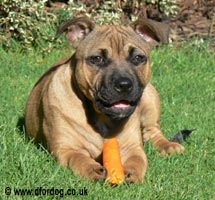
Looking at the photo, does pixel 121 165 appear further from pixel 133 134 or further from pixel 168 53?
pixel 168 53

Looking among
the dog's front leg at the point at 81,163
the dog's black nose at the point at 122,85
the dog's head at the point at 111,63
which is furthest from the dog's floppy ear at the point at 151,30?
the dog's front leg at the point at 81,163

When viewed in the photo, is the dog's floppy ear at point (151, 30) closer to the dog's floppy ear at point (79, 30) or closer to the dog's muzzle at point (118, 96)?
the dog's floppy ear at point (79, 30)

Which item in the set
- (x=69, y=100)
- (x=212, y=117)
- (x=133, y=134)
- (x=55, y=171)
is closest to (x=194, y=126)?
(x=212, y=117)

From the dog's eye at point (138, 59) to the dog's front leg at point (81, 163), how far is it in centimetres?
88

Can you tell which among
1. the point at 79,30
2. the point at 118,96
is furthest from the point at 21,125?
the point at 118,96

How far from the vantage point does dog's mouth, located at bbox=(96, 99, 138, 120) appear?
18.7 feet

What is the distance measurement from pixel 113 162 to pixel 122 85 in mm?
620

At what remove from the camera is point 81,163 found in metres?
5.50

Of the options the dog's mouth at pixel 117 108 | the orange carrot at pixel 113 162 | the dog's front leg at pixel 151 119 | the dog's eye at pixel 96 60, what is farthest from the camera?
the dog's front leg at pixel 151 119

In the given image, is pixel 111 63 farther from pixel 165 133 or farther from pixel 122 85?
pixel 165 133

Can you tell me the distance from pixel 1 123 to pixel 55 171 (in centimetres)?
152

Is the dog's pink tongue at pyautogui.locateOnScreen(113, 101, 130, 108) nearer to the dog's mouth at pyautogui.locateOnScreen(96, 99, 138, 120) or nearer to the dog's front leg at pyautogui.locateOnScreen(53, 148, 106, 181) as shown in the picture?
the dog's mouth at pyautogui.locateOnScreen(96, 99, 138, 120)

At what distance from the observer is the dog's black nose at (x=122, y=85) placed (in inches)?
219

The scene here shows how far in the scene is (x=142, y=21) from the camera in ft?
20.3
